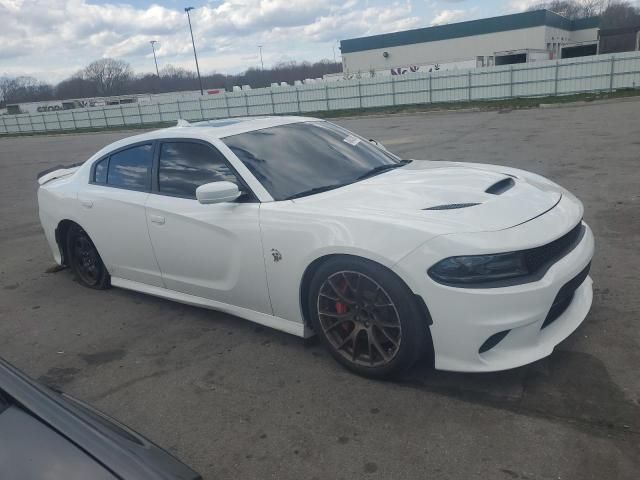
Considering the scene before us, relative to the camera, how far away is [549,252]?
2.92 meters

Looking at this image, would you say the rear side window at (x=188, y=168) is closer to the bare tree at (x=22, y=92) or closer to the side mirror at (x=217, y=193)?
the side mirror at (x=217, y=193)

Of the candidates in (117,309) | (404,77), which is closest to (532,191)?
(117,309)

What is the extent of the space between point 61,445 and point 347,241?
5.95 ft

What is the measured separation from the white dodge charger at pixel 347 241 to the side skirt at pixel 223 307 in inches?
0.4

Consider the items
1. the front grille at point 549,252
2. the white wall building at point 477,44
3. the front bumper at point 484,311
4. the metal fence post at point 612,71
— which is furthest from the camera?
the white wall building at point 477,44

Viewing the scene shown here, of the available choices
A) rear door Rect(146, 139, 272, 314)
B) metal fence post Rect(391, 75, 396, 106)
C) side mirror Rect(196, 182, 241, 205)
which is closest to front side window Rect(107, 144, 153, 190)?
rear door Rect(146, 139, 272, 314)

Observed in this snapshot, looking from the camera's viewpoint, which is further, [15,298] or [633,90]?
[633,90]

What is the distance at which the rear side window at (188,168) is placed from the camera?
3785mm

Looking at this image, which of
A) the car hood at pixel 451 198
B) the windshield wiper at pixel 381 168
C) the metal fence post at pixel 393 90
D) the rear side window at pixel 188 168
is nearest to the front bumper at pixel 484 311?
the car hood at pixel 451 198

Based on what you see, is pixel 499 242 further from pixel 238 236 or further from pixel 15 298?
pixel 15 298

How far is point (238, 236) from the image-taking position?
3527 mm

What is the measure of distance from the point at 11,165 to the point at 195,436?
1917cm

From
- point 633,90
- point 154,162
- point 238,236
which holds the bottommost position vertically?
point 633,90

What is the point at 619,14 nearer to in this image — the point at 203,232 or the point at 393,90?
the point at 393,90
